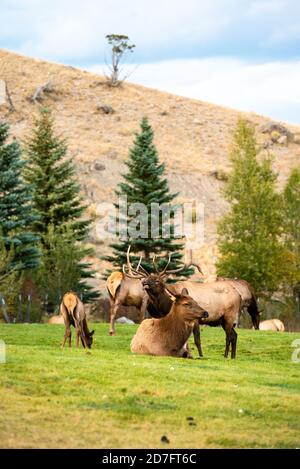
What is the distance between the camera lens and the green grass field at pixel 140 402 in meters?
9.68

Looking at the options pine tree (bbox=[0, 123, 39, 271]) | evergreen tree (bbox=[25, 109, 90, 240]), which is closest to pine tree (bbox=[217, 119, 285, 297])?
evergreen tree (bbox=[25, 109, 90, 240])

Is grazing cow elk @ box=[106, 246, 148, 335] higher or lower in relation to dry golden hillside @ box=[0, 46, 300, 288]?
lower

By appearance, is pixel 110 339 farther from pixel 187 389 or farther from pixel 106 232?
pixel 106 232

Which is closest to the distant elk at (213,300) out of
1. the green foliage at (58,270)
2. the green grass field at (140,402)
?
the green grass field at (140,402)

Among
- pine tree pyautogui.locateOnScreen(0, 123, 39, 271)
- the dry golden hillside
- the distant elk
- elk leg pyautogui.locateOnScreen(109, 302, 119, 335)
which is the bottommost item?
elk leg pyautogui.locateOnScreen(109, 302, 119, 335)

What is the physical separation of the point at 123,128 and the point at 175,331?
66.9 metres

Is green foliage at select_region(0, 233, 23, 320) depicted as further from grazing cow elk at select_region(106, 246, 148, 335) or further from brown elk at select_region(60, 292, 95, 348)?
brown elk at select_region(60, 292, 95, 348)

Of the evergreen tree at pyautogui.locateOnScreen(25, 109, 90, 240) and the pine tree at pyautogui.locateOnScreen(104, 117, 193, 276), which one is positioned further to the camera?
the evergreen tree at pyautogui.locateOnScreen(25, 109, 90, 240)

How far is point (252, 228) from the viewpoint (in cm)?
4528

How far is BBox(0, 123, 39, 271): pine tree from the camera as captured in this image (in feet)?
120

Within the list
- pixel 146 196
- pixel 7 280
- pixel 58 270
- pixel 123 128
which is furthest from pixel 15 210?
pixel 123 128

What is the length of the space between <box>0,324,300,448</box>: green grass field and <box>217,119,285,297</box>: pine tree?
27656 millimetres

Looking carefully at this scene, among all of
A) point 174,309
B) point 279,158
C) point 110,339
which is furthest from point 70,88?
point 174,309

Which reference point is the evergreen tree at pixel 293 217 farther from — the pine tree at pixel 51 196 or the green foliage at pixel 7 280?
the green foliage at pixel 7 280
